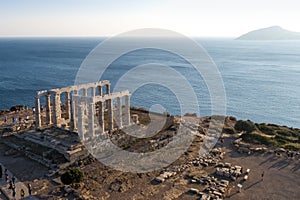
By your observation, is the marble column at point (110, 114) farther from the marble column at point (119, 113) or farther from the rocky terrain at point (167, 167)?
the marble column at point (119, 113)

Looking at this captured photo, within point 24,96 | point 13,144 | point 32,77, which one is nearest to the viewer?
point 13,144

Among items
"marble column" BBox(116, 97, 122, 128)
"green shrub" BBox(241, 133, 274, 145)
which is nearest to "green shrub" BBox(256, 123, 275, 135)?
"green shrub" BBox(241, 133, 274, 145)

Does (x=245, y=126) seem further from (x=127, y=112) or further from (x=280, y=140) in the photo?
(x=127, y=112)

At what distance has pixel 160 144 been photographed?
1677 inches

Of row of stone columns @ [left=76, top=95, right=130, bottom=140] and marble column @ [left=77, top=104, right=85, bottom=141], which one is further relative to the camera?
row of stone columns @ [left=76, top=95, right=130, bottom=140]

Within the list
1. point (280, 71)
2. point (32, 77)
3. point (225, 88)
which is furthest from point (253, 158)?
point (280, 71)

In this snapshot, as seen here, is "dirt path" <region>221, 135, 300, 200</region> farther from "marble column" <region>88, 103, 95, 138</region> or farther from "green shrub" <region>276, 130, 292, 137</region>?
"marble column" <region>88, 103, 95, 138</region>

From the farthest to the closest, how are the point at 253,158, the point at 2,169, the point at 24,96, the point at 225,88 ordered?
1. the point at 225,88
2. the point at 24,96
3. the point at 253,158
4. the point at 2,169

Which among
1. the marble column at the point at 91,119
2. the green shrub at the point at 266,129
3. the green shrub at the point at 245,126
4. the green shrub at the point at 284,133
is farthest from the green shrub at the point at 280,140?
the marble column at the point at 91,119

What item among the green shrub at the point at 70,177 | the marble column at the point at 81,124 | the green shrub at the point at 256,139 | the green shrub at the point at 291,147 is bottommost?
the green shrub at the point at 291,147

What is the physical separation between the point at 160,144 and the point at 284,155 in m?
15.9

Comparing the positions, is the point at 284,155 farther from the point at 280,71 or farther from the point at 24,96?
the point at 280,71

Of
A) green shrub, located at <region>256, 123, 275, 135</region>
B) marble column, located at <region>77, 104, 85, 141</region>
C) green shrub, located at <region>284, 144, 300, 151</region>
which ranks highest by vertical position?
marble column, located at <region>77, 104, 85, 141</region>

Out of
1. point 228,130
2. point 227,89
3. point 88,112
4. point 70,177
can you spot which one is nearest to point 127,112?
point 88,112
